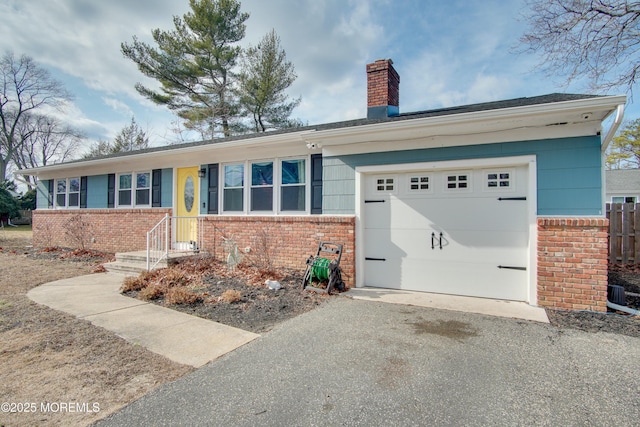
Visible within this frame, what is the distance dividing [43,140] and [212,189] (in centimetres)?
4162

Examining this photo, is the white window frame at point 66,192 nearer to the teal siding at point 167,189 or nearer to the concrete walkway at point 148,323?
the teal siding at point 167,189

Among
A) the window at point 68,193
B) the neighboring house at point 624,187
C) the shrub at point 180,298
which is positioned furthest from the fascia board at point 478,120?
the neighboring house at point 624,187

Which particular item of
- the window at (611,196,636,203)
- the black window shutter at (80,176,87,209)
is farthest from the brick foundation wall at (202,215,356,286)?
the window at (611,196,636,203)

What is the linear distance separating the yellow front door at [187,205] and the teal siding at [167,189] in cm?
26

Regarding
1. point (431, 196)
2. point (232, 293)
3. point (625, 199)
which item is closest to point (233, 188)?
point (232, 293)

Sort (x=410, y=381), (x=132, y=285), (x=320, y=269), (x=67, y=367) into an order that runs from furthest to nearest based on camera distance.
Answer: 1. (x=132, y=285)
2. (x=320, y=269)
3. (x=67, y=367)
4. (x=410, y=381)

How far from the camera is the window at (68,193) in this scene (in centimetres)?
1145

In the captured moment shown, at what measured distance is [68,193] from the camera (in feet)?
38.3

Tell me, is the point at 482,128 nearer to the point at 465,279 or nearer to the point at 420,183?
the point at 420,183

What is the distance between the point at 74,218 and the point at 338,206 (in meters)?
9.91

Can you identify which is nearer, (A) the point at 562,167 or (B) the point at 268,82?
(A) the point at 562,167

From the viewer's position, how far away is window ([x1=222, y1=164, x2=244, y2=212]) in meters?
8.09

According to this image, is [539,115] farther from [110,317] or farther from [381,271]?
[110,317]

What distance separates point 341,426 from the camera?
6.89 ft
